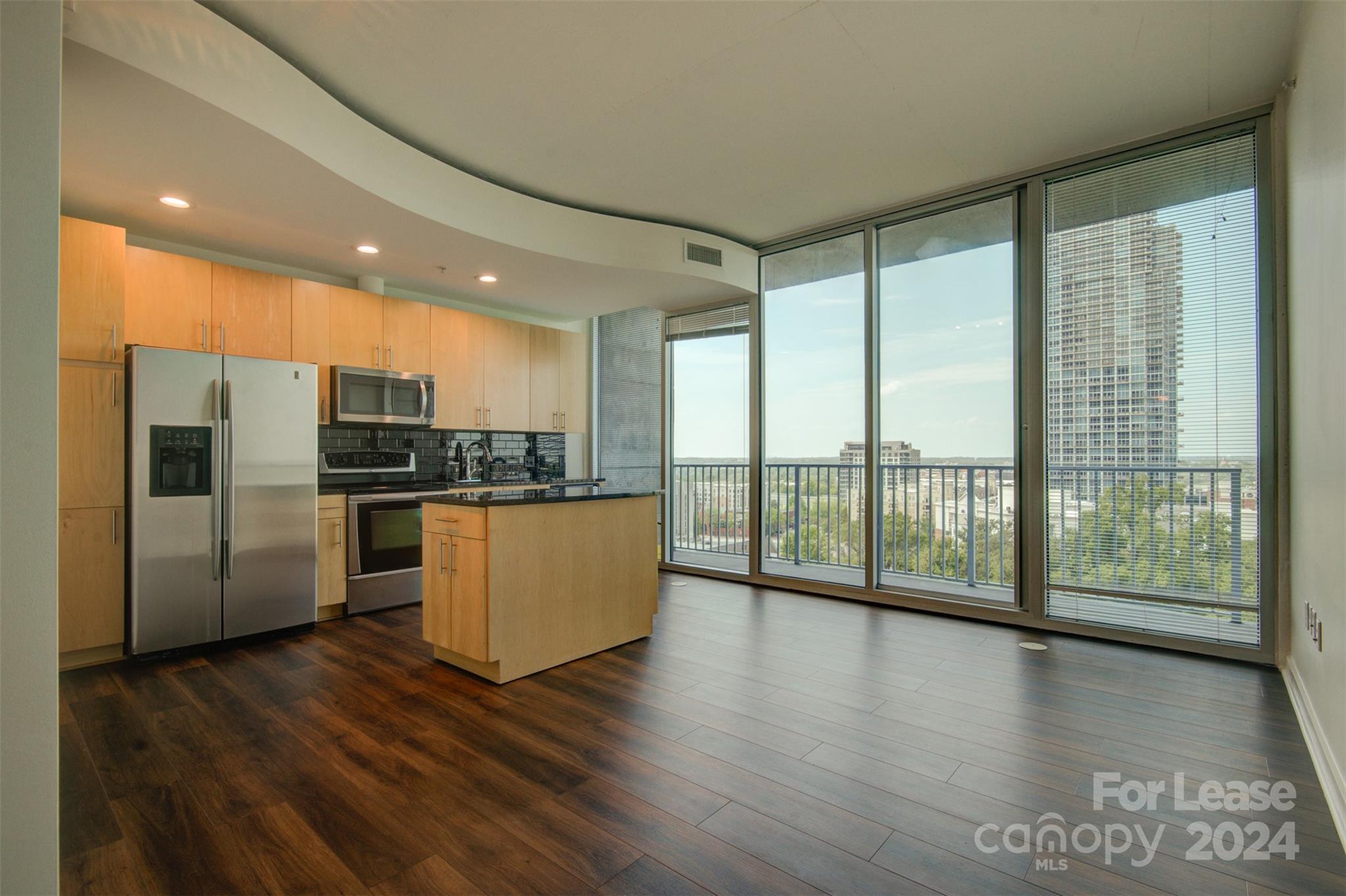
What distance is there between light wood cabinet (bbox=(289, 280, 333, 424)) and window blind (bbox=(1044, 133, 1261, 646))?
4695 millimetres

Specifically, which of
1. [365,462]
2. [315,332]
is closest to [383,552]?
[365,462]

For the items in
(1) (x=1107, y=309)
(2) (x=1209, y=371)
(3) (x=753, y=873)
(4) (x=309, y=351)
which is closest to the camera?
(3) (x=753, y=873)

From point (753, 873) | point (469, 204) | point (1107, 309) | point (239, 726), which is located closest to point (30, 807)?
point (239, 726)

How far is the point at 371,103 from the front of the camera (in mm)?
→ 3045

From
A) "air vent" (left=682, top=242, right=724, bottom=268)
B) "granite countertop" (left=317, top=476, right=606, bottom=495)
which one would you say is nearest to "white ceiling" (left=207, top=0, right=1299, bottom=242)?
"air vent" (left=682, top=242, right=724, bottom=268)

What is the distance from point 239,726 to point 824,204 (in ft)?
14.2

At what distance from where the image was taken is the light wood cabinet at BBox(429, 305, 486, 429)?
16.6 feet

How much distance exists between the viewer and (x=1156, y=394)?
11.1 feet

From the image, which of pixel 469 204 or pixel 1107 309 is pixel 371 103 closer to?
pixel 469 204

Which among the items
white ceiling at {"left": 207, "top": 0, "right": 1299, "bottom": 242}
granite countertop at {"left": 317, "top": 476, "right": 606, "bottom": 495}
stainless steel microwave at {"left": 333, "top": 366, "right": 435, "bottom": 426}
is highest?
white ceiling at {"left": 207, "top": 0, "right": 1299, "bottom": 242}

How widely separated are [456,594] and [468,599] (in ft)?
0.37

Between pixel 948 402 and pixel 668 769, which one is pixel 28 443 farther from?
pixel 948 402

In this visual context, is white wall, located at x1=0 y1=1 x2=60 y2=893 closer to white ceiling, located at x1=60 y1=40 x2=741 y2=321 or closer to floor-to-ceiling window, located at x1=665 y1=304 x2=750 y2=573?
white ceiling, located at x1=60 y1=40 x2=741 y2=321

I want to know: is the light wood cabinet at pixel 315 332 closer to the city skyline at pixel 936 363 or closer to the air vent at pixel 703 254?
the air vent at pixel 703 254
